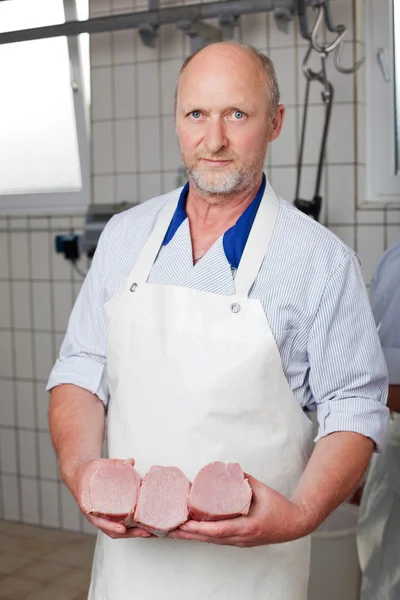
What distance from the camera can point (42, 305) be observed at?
3.20 m

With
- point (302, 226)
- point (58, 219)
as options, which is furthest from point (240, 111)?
point (58, 219)

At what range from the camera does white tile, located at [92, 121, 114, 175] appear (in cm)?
297

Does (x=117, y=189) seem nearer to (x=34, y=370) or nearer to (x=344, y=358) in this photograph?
(x=34, y=370)

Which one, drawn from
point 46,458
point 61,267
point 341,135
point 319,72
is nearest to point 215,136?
point 319,72

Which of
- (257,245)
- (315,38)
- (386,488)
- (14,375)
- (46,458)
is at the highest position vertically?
(315,38)

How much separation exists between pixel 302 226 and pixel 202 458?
0.40 m

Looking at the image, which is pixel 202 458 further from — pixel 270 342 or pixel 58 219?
pixel 58 219

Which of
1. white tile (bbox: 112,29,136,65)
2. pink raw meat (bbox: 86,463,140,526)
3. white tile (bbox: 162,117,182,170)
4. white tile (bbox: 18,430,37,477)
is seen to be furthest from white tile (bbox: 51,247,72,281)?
pink raw meat (bbox: 86,463,140,526)

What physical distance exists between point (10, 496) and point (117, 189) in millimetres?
1419

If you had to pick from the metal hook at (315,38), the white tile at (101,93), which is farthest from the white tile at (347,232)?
the white tile at (101,93)

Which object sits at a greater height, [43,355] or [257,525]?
[257,525]

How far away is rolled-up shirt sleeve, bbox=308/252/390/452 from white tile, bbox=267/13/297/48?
1.62 meters

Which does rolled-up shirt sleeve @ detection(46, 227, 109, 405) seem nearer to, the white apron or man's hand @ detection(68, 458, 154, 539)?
the white apron

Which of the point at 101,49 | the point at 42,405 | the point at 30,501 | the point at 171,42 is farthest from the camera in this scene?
the point at 30,501
